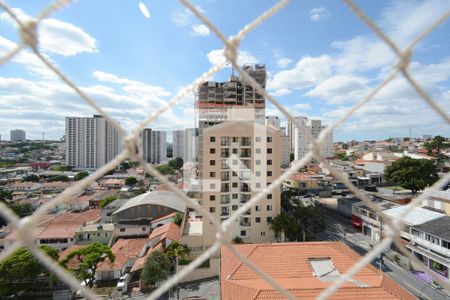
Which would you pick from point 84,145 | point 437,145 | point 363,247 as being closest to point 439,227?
point 363,247

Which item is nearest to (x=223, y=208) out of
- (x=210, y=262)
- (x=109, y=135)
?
(x=210, y=262)

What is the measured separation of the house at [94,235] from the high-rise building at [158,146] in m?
17.8

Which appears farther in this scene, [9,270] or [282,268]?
[9,270]

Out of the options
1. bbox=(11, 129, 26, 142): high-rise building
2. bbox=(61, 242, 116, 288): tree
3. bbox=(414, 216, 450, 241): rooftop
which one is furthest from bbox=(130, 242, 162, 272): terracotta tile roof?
bbox=(11, 129, 26, 142): high-rise building

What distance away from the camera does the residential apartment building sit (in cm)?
817

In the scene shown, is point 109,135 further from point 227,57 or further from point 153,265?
point 227,57

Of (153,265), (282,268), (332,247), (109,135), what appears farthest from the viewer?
(109,135)

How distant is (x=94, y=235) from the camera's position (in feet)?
32.6

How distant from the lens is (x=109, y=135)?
2992cm

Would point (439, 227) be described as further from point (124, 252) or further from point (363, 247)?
point (124, 252)

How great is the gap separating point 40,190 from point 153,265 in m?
16.8

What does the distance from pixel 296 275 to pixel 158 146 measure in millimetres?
26923

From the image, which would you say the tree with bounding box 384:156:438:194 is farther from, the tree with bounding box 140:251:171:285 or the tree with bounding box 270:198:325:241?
the tree with bounding box 140:251:171:285

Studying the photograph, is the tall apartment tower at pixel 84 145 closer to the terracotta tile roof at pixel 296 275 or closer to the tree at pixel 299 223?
the tree at pixel 299 223
